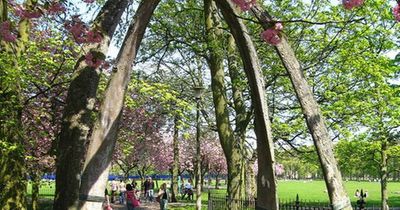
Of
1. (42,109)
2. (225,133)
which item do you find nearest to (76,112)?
(225,133)

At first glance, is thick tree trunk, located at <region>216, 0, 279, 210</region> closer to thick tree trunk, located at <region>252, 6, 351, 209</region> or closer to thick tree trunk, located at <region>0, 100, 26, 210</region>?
thick tree trunk, located at <region>252, 6, 351, 209</region>

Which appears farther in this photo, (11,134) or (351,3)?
(11,134)

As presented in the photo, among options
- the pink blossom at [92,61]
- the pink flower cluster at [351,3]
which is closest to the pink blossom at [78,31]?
the pink blossom at [92,61]

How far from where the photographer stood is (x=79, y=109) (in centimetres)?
529

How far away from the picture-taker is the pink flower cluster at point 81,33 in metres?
4.86

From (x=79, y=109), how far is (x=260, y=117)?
94.1 inches

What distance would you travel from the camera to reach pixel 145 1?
4352mm

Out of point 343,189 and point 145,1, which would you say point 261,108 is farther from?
point 145,1

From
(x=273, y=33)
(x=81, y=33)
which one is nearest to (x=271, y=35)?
(x=273, y=33)

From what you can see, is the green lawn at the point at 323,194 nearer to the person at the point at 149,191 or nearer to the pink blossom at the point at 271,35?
the person at the point at 149,191

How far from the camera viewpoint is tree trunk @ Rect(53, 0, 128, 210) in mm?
4941

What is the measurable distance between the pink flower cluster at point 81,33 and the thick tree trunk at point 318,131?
6.35ft

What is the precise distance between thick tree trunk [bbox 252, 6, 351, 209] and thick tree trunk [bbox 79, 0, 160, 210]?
1.24 m

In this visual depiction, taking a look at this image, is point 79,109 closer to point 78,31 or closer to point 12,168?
point 78,31
